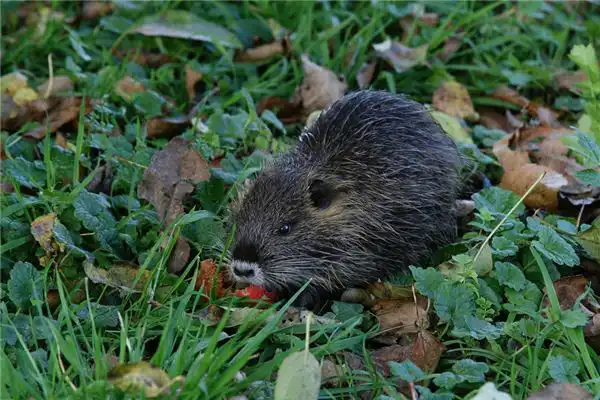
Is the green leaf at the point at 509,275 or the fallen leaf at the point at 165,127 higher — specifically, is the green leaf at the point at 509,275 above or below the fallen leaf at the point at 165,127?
above

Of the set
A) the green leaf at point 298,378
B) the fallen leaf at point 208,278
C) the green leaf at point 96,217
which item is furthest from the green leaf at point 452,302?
the green leaf at point 96,217

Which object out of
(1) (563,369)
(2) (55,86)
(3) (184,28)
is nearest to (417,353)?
(1) (563,369)

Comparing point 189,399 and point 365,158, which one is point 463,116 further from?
point 189,399

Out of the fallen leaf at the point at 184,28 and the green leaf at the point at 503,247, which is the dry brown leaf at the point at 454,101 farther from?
the green leaf at the point at 503,247

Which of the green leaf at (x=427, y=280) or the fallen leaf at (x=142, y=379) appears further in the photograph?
the green leaf at (x=427, y=280)

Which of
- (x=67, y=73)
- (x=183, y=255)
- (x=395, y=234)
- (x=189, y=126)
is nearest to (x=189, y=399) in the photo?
(x=183, y=255)

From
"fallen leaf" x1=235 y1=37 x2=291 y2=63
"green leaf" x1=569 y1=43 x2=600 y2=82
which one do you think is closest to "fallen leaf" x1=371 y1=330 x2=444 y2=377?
"green leaf" x1=569 y1=43 x2=600 y2=82
